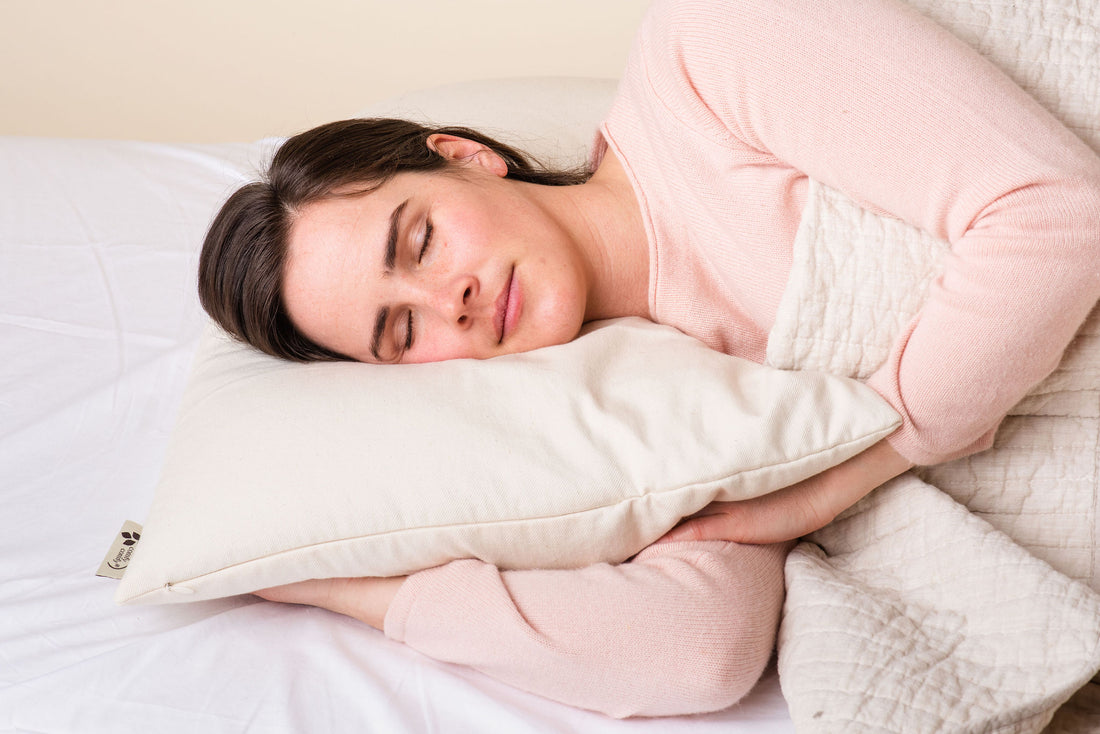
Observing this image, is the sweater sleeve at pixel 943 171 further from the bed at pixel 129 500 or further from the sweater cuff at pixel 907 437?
the bed at pixel 129 500

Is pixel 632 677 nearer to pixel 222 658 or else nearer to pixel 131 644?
pixel 222 658

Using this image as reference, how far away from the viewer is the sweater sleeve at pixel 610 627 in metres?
0.96

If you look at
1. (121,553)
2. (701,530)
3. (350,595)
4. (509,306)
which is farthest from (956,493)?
(121,553)

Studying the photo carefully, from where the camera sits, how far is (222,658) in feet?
3.39

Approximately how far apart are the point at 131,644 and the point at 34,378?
1.99 feet

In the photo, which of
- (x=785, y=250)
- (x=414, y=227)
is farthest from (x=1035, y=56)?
(x=414, y=227)

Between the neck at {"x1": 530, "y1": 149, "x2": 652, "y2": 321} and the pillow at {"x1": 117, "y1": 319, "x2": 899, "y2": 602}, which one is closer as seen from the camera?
the pillow at {"x1": 117, "y1": 319, "x2": 899, "y2": 602}

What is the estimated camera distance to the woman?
3.20 feet

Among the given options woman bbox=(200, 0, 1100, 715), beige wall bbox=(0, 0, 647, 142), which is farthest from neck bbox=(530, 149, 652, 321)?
beige wall bbox=(0, 0, 647, 142)

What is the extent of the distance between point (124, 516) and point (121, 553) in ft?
0.28

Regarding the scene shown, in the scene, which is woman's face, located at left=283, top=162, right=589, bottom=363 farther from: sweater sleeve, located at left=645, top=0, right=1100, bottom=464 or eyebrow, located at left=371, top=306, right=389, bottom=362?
sweater sleeve, located at left=645, top=0, right=1100, bottom=464

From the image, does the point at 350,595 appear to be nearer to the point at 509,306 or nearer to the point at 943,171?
the point at 509,306

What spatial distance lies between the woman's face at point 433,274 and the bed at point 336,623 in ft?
0.99

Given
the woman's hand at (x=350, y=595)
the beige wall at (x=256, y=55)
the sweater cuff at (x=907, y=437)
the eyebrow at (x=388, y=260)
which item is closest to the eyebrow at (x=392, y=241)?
the eyebrow at (x=388, y=260)
